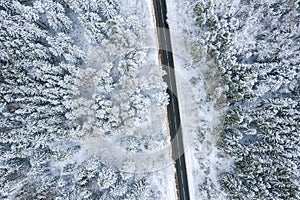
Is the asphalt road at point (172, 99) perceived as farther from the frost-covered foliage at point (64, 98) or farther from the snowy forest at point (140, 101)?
the frost-covered foliage at point (64, 98)

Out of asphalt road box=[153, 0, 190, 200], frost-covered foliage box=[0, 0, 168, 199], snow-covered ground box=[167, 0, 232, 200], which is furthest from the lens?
asphalt road box=[153, 0, 190, 200]

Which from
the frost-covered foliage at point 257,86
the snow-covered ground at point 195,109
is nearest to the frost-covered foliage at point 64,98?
the snow-covered ground at point 195,109

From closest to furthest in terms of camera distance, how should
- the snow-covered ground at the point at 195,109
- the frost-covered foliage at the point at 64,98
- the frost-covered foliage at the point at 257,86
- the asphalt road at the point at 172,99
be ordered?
the frost-covered foliage at the point at 257,86, the frost-covered foliage at the point at 64,98, the snow-covered ground at the point at 195,109, the asphalt road at the point at 172,99

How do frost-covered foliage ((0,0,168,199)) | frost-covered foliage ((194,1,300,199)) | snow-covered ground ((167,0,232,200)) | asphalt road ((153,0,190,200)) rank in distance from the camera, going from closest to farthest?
1. frost-covered foliage ((194,1,300,199))
2. frost-covered foliage ((0,0,168,199))
3. snow-covered ground ((167,0,232,200))
4. asphalt road ((153,0,190,200))

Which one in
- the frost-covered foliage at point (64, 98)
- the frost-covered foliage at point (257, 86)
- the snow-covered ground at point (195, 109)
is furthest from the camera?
the snow-covered ground at point (195, 109)

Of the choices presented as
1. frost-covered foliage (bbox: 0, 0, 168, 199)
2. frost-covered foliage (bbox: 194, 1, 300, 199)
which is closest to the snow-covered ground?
frost-covered foliage (bbox: 194, 1, 300, 199)

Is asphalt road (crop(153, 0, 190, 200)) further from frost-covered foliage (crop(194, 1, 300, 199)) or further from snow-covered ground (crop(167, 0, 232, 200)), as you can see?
frost-covered foliage (crop(194, 1, 300, 199))
